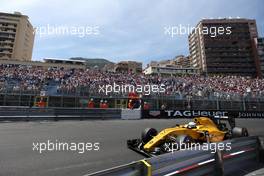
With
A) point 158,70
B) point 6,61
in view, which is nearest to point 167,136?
point 6,61

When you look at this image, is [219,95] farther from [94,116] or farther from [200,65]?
[200,65]

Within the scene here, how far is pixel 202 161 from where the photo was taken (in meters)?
3.60

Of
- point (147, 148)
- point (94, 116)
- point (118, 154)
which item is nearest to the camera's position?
point (147, 148)

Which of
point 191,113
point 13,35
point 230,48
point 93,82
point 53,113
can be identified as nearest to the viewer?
point 53,113

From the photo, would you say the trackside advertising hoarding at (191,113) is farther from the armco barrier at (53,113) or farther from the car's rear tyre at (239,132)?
the car's rear tyre at (239,132)

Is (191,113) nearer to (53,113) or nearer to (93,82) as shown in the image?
(53,113)

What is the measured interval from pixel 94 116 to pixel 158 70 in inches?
3094

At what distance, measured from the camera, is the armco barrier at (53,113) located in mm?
11481

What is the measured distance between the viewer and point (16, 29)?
81.7m

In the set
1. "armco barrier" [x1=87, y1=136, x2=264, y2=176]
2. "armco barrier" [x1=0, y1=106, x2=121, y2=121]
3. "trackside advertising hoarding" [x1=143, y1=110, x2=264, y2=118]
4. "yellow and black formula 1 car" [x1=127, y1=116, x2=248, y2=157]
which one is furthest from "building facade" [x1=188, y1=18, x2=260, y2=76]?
"armco barrier" [x1=87, y1=136, x2=264, y2=176]

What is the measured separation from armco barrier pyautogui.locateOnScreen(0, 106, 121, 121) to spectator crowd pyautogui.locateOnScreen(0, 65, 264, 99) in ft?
15.2

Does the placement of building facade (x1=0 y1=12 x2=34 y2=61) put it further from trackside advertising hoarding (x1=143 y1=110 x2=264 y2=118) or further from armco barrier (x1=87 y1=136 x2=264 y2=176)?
armco barrier (x1=87 y1=136 x2=264 y2=176)

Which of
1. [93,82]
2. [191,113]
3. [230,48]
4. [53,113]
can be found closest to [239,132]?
[53,113]

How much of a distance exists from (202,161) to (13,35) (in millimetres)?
91703
